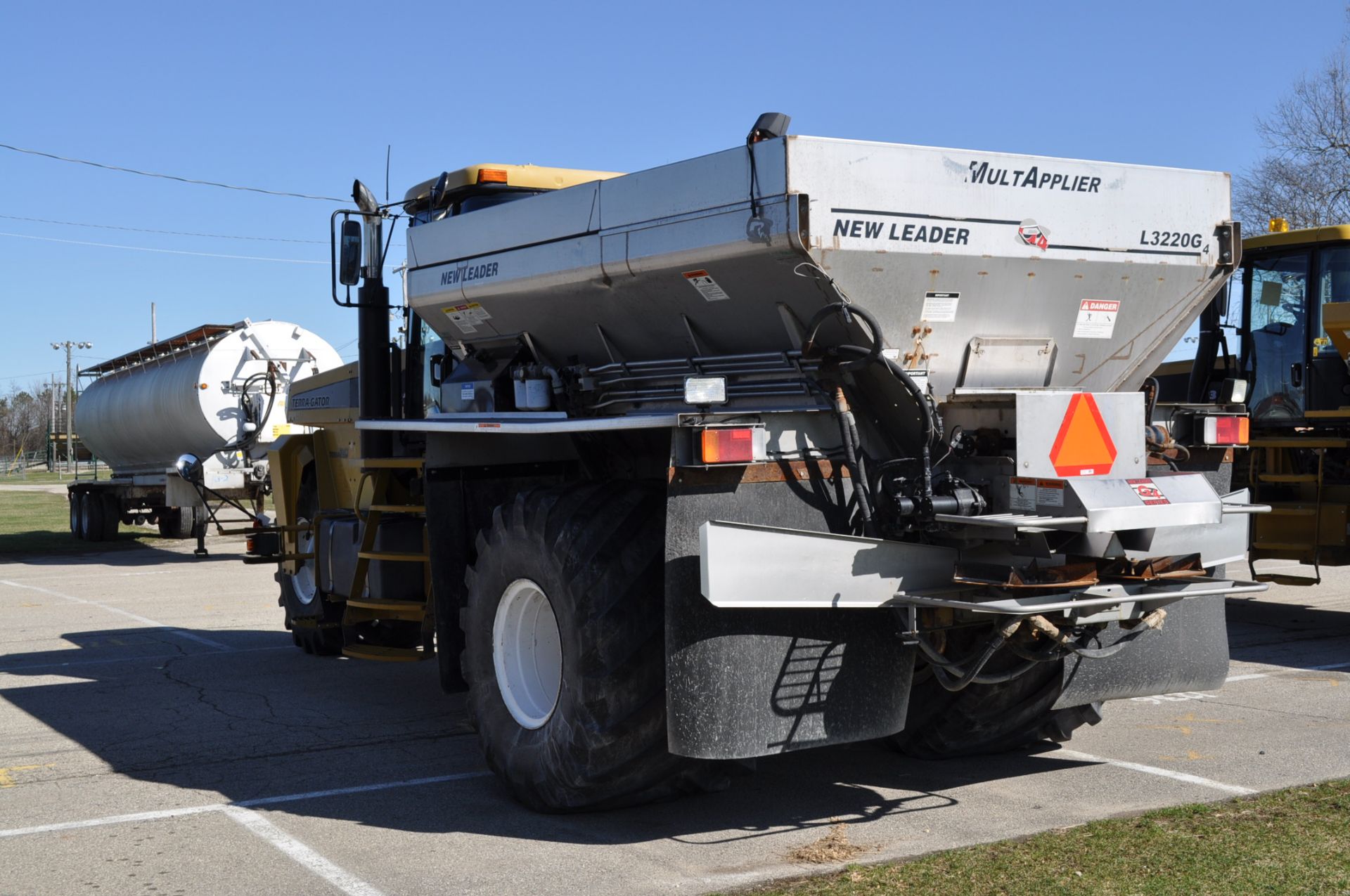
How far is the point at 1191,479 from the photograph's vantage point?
5.71m

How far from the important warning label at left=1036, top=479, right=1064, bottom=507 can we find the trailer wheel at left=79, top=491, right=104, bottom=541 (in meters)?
22.3

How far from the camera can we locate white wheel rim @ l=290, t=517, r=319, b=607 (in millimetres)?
10539

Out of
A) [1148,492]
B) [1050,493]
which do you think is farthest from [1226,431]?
[1050,493]

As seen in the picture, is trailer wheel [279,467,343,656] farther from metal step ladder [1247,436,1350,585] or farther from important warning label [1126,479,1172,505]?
metal step ladder [1247,436,1350,585]

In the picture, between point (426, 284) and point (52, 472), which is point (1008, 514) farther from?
point (52, 472)

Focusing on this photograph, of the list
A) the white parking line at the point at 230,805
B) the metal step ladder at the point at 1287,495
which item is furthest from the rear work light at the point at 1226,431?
the metal step ladder at the point at 1287,495

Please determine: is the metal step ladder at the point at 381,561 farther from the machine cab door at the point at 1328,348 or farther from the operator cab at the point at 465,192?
the machine cab door at the point at 1328,348

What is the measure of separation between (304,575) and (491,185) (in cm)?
422

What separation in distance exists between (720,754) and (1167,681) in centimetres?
247

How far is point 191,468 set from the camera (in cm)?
1739

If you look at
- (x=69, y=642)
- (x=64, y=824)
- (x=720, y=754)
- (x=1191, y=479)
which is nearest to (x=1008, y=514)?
(x=1191, y=479)

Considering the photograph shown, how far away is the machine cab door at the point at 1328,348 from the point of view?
11289mm

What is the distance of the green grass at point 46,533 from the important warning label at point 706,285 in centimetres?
1942

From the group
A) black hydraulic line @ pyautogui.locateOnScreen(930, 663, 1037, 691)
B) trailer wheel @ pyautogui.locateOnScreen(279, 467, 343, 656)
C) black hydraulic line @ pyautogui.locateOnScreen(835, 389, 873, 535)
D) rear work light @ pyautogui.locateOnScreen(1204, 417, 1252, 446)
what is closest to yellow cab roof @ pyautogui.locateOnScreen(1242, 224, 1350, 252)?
rear work light @ pyautogui.locateOnScreen(1204, 417, 1252, 446)
